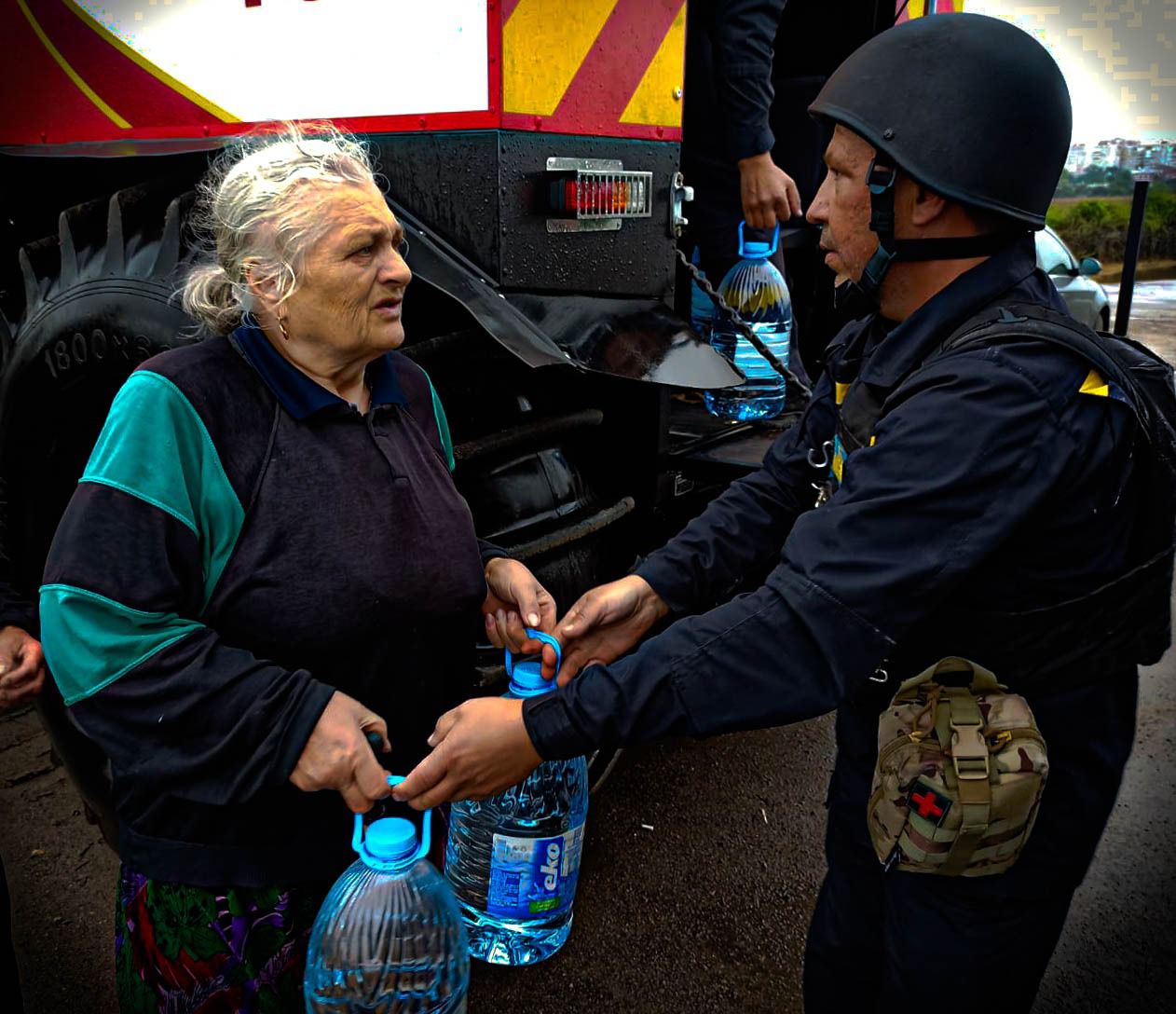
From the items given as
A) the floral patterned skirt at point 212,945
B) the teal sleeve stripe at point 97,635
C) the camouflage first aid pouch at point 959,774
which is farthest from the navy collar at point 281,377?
the camouflage first aid pouch at point 959,774

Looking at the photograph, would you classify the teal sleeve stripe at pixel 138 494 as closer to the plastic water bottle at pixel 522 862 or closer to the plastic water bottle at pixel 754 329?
the plastic water bottle at pixel 522 862

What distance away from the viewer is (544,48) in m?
2.23

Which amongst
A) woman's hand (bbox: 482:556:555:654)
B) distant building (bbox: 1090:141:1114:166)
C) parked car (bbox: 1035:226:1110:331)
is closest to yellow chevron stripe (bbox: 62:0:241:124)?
woman's hand (bbox: 482:556:555:654)

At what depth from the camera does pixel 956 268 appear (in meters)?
1.69

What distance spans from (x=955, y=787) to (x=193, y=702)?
121 centimetres

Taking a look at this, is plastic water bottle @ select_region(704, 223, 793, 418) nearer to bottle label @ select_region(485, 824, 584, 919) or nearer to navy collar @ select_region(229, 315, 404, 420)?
bottle label @ select_region(485, 824, 584, 919)

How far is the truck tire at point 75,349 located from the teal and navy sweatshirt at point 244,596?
69cm

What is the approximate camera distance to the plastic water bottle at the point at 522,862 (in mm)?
2398

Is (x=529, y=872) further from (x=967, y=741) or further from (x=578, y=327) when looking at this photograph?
(x=578, y=327)

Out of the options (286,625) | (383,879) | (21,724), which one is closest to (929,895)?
(383,879)

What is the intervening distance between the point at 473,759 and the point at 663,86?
1.87m

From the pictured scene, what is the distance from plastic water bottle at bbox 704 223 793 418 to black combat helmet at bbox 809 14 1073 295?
244cm

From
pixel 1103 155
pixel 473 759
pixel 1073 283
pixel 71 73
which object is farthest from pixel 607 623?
pixel 1103 155

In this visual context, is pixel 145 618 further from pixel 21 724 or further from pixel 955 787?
pixel 21 724
